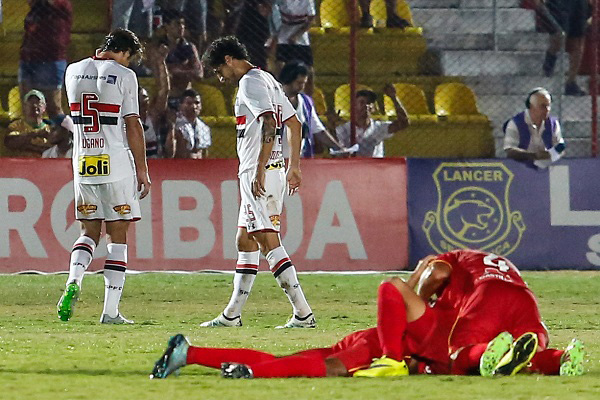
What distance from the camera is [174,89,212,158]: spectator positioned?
14836 millimetres

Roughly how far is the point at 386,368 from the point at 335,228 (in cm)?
801

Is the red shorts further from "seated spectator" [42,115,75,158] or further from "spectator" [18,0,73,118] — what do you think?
"spectator" [18,0,73,118]

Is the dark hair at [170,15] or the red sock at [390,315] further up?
the dark hair at [170,15]

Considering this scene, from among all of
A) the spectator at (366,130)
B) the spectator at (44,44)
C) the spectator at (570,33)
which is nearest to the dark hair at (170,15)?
the spectator at (44,44)

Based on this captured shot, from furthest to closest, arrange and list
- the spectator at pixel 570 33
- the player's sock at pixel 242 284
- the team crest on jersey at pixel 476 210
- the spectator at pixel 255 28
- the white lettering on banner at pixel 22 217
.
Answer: the spectator at pixel 570 33 < the spectator at pixel 255 28 < the team crest on jersey at pixel 476 210 < the white lettering on banner at pixel 22 217 < the player's sock at pixel 242 284

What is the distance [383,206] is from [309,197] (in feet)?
2.68

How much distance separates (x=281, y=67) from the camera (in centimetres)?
1541

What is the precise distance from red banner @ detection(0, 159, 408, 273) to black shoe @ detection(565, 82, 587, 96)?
3.53 meters

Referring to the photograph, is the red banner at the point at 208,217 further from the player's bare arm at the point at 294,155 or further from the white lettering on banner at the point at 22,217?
the player's bare arm at the point at 294,155

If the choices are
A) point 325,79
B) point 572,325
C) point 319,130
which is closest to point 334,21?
point 325,79

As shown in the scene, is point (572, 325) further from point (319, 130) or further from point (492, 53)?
point (492, 53)

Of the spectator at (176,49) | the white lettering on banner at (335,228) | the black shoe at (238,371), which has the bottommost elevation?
the black shoe at (238,371)

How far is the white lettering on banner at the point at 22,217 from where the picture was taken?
14023mm

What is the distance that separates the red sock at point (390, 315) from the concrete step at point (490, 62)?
12.0 metres
